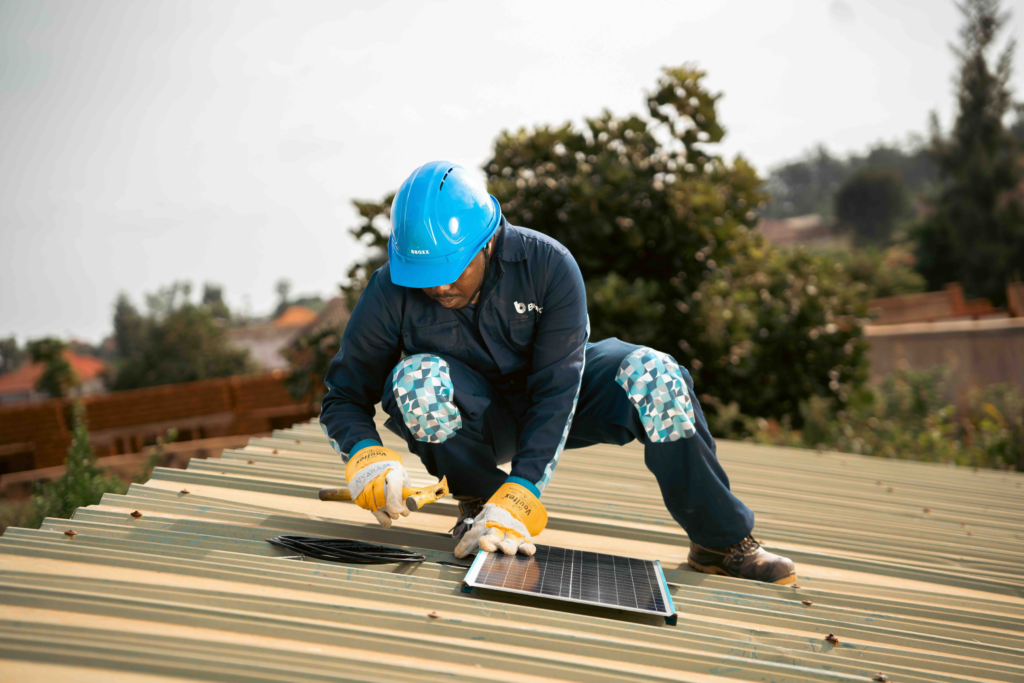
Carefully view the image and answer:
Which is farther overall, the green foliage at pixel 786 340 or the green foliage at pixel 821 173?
the green foliage at pixel 821 173

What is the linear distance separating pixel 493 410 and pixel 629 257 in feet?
19.0

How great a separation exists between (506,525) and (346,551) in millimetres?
500

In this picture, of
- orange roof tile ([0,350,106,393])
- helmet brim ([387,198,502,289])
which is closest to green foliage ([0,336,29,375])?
orange roof tile ([0,350,106,393])

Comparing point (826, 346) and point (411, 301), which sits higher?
point (411, 301)

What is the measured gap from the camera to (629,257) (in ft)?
26.7

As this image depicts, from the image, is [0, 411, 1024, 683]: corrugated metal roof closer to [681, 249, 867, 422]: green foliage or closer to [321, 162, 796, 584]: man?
[321, 162, 796, 584]: man

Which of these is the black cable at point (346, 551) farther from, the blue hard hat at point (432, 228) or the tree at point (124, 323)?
the tree at point (124, 323)

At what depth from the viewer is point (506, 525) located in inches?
87.5

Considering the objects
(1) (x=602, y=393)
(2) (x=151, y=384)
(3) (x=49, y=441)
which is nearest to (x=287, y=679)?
(1) (x=602, y=393)

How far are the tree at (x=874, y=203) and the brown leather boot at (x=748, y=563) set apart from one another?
7636 centimetres

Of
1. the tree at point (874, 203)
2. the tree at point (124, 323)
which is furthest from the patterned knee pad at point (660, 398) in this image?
the tree at point (874, 203)

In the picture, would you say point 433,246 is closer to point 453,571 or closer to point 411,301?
point 411,301

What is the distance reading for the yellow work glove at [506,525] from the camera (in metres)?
2.20

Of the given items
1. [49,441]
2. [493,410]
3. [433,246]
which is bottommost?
[49,441]
